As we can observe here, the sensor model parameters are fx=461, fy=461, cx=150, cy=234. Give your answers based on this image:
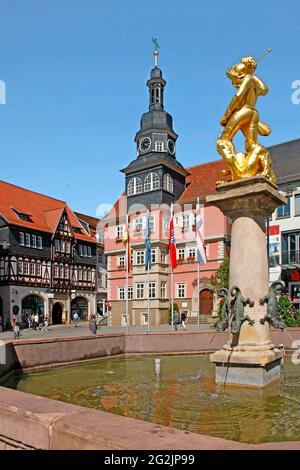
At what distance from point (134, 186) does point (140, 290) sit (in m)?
13.1

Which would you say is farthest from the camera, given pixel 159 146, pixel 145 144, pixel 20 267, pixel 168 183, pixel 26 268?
pixel 145 144

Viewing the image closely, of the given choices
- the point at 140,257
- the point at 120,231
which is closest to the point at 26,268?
the point at 120,231

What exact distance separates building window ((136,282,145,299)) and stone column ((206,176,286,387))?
3952cm

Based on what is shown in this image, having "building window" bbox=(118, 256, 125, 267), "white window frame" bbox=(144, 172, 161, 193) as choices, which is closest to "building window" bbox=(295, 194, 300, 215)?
"white window frame" bbox=(144, 172, 161, 193)

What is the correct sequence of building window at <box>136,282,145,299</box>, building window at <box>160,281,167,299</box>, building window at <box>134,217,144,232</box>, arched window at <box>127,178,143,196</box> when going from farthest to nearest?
1. arched window at <box>127,178,143,196</box>
2. building window at <box>134,217,144,232</box>
3. building window at <box>136,282,145,299</box>
4. building window at <box>160,281,167,299</box>

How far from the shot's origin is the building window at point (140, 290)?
162ft

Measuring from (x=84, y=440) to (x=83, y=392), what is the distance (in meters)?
6.26

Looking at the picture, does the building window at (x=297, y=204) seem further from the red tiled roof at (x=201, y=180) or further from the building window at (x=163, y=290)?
the building window at (x=163, y=290)

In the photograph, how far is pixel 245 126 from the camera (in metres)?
10.7

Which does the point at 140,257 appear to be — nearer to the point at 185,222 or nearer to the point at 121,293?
the point at 121,293

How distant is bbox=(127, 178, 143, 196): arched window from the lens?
54.4m

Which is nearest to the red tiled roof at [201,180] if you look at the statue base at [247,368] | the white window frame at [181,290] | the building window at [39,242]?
the white window frame at [181,290]

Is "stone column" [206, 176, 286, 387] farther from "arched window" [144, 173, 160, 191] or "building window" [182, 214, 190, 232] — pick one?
"arched window" [144, 173, 160, 191]
